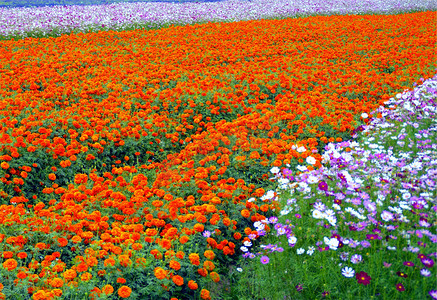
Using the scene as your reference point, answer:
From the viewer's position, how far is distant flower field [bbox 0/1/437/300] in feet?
10.0

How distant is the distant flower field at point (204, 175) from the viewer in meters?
3.06

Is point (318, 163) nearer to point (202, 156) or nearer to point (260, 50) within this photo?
point (202, 156)

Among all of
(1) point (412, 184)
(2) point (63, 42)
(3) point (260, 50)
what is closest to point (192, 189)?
(1) point (412, 184)

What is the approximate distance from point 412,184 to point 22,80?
23.8 ft

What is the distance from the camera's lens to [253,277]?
3516mm

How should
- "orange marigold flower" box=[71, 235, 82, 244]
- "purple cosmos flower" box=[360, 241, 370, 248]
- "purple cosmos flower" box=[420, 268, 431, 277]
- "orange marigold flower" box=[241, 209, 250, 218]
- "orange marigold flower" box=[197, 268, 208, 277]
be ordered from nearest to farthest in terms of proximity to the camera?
"purple cosmos flower" box=[420, 268, 431, 277] < "purple cosmos flower" box=[360, 241, 370, 248] < "orange marigold flower" box=[197, 268, 208, 277] < "orange marigold flower" box=[71, 235, 82, 244] < "orange marigold flower" box=[241, 209, 250, 218]

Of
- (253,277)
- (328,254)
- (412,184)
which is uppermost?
Result: (412,184)

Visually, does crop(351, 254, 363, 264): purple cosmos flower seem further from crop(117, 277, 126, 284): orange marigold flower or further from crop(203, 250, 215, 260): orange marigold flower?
crop(117, 277, 126, 284): orange marigold flower

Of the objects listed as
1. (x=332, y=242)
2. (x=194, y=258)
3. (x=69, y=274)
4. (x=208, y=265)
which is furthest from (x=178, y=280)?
(x=332, y=242)

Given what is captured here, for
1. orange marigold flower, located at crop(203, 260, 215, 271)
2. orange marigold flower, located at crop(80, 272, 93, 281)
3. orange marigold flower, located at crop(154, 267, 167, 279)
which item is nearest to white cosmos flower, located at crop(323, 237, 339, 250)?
orange marigold flower, located at crop(203, 260, 215, 271)

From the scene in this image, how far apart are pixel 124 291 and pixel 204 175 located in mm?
1847

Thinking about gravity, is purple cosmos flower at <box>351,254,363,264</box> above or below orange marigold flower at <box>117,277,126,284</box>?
above

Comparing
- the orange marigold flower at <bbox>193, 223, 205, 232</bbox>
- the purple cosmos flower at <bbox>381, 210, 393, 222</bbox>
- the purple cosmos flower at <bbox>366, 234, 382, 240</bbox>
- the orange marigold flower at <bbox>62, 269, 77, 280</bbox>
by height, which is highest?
the purple cosmos flower at <bbox>381, 210, 393, 222</bbox>

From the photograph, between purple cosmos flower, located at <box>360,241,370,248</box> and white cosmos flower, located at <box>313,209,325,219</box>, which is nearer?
purple cosmos flower, located at <box>360,241,370,248</box>
